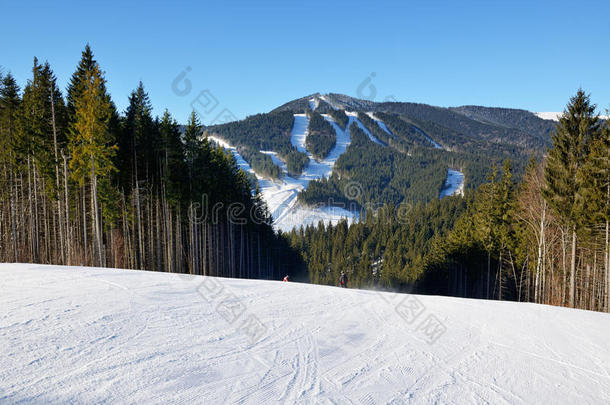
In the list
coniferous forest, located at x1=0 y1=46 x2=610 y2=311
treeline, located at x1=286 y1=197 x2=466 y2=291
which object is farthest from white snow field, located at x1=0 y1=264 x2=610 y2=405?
treeline, located at x1=286 y1=197 x2=466 y2=291

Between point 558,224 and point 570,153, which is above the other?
point 570,153

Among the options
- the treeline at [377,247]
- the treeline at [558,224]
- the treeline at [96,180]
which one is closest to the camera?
the treeline at [558,224]

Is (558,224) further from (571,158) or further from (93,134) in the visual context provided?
(93,134)

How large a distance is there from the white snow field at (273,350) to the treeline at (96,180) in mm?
12392

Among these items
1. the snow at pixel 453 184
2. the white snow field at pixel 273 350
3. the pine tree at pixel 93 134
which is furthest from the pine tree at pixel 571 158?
the snow at pixel 453 184

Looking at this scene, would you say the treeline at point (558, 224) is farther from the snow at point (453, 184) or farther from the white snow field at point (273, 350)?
the snow at point (453, 184)

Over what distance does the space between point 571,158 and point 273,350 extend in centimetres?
2067

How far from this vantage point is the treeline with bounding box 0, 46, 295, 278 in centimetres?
1964

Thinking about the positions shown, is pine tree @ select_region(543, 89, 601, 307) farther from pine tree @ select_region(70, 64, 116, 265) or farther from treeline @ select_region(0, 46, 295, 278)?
pine tree @ select_region(70, 64, 116, 265)

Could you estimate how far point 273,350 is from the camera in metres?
6.27

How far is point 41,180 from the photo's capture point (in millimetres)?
23875

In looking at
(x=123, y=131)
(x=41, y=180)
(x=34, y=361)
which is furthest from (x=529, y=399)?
(x=41, y=180)

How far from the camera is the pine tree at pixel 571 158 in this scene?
18.4m

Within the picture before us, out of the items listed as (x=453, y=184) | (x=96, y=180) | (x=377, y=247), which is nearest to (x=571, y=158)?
(x=96, y=180)
